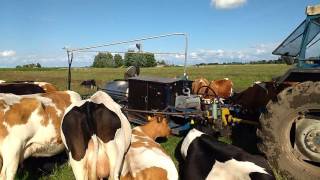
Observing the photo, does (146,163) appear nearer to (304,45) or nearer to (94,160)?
(94,160)

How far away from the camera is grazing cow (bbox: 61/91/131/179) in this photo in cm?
545

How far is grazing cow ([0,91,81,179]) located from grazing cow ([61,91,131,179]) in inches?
24.5

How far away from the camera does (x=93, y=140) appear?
18.0 feet

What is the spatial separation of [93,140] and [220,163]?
1.82 m

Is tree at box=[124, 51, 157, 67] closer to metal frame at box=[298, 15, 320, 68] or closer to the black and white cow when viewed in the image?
metal frame at box=[298, 15, 320, 68]

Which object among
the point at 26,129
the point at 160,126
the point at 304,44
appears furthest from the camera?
the point at 160,126

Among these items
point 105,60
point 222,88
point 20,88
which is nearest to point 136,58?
point 222,88

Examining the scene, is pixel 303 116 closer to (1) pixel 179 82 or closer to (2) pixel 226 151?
(2) pixel 226 151

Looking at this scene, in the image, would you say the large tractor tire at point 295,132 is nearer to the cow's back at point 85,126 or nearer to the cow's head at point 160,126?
the cow's back at point 85,126

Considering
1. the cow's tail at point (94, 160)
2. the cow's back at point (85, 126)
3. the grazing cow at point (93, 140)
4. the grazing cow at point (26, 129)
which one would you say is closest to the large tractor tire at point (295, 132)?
the grazing cow at point (93, 140)

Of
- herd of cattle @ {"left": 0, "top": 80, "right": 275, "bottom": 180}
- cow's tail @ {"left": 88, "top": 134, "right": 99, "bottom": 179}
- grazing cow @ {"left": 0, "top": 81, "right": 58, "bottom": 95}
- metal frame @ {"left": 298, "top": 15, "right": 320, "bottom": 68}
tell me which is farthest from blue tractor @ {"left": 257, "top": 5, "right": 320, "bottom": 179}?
grazing cow @ {"left": 0, "top": 81, "right": 58, "bottom": 95}

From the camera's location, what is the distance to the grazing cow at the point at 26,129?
5.53m

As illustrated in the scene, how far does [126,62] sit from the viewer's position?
18234 millimetres

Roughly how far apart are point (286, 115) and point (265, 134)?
16.9 inches
